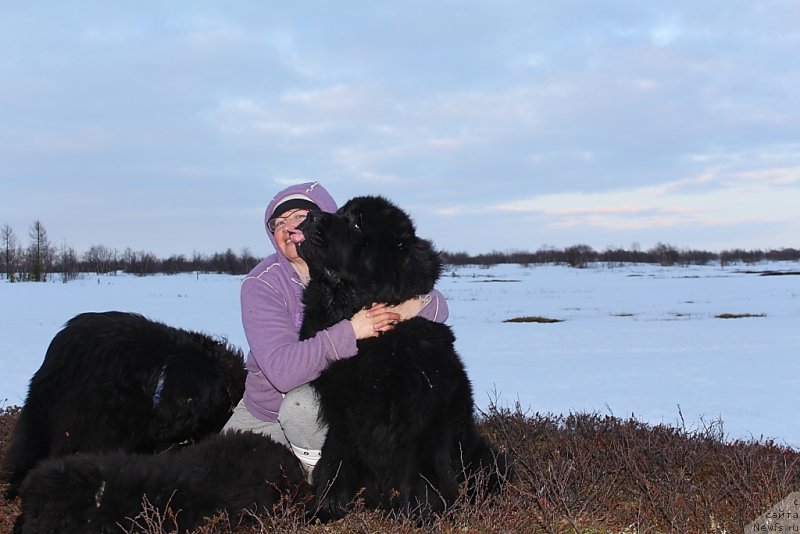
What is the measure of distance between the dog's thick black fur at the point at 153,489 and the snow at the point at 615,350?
142 centimetres

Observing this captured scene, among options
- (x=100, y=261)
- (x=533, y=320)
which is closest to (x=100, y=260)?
(x=100, y=261)

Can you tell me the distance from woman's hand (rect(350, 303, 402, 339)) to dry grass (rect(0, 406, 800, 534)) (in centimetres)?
75

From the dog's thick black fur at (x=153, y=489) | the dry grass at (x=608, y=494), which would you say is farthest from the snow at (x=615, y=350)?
the dog's thick black fur at (x=153, y=489)

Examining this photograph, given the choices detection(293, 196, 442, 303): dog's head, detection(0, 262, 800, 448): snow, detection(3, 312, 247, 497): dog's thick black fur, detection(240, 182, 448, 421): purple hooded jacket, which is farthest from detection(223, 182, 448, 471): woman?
detection(0, 262, 800, 448): snow

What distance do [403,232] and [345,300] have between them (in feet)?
1.42

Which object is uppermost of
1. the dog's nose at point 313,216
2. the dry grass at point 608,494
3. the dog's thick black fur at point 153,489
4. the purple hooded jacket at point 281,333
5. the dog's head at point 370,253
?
the dog's nose at point 313,216

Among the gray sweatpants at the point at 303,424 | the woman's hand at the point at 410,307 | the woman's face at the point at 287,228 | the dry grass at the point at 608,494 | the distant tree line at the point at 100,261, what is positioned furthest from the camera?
the distant tree line at the point at 100,261

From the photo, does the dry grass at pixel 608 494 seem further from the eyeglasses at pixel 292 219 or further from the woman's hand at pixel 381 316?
the eyeglasses at pixel 292 219

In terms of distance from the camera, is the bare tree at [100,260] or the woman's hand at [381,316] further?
the bare tree at [100,260]

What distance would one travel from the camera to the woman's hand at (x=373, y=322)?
282 cm

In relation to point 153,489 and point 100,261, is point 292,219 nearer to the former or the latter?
point 153,489

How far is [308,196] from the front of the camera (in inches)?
138

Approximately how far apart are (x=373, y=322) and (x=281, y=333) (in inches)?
21.3

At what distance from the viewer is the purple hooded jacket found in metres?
2.81
